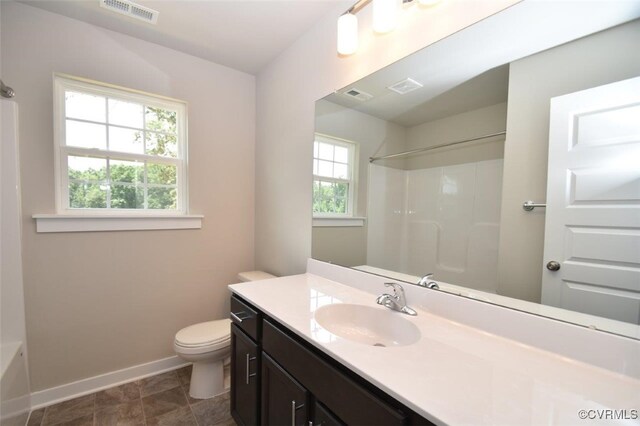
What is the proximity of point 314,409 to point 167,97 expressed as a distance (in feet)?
7.45

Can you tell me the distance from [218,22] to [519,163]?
6.37ft

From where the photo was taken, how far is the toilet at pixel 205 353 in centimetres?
168

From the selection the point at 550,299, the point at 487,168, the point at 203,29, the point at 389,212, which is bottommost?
the point at 550,299

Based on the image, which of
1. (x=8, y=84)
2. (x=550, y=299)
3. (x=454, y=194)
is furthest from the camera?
(x=8, y=84)

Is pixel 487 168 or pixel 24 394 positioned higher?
pixel 487 168

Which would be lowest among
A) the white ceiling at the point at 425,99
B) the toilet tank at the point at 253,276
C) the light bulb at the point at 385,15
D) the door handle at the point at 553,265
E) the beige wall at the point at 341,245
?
the toilet tank at the point at 253,276

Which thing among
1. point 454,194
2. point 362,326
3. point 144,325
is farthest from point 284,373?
point 144,325

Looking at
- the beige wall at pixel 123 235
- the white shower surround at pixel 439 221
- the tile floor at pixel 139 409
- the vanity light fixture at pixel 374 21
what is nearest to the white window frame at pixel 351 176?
the white shower surround at pixel 439 221

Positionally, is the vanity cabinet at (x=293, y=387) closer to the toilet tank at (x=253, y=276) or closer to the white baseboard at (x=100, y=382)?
the toilet tank at (x=253, y=276)

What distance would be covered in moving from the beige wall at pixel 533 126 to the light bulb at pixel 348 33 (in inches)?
29.6

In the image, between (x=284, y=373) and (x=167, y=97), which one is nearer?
(x=284, y=373)

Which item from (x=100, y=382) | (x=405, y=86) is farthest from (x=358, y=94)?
(x=100, y=382)

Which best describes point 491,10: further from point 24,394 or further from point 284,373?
point 24,394

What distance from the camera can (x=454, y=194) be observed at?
47.3 inches
